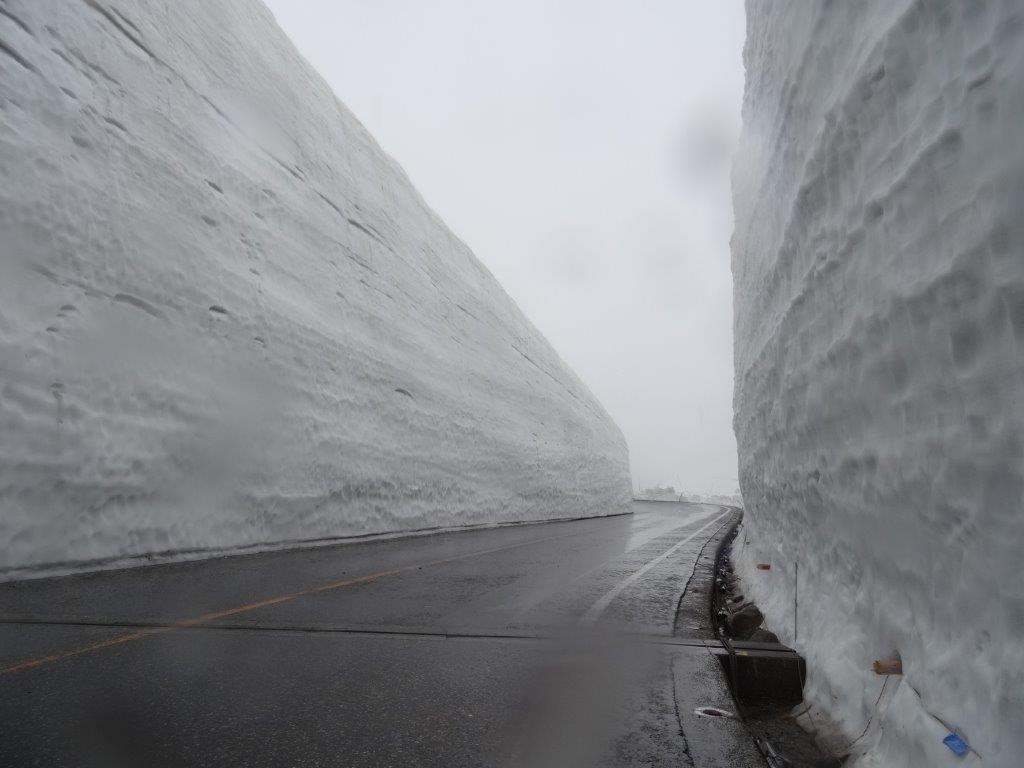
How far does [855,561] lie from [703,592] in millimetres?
3383

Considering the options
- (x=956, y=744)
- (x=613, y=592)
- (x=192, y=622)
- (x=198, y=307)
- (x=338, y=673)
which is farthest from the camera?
(x=198, y=307)

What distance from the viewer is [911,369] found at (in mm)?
2242

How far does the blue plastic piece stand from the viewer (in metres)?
1.64

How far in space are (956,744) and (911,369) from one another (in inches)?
48.4

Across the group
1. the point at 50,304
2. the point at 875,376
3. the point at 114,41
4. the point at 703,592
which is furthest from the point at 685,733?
the point at 114,41

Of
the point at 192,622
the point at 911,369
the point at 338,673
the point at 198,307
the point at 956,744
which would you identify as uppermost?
the point at 198,307

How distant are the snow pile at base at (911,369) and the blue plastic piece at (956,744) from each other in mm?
19

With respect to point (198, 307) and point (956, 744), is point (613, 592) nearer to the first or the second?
point (956, 744)

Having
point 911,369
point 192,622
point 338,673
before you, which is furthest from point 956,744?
point 192,622

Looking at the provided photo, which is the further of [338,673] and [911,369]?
[338,673]

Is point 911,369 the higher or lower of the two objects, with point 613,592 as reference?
higher

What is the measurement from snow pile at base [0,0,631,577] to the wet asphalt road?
1.85 metres

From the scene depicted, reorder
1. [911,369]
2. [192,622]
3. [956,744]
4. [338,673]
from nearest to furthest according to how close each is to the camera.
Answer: [956,744]
[911,369]
[338,673]
[192,622]

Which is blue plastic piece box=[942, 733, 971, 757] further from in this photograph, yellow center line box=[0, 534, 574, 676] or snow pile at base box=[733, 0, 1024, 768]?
yellow center line box=[0, 534, 574, 676]
